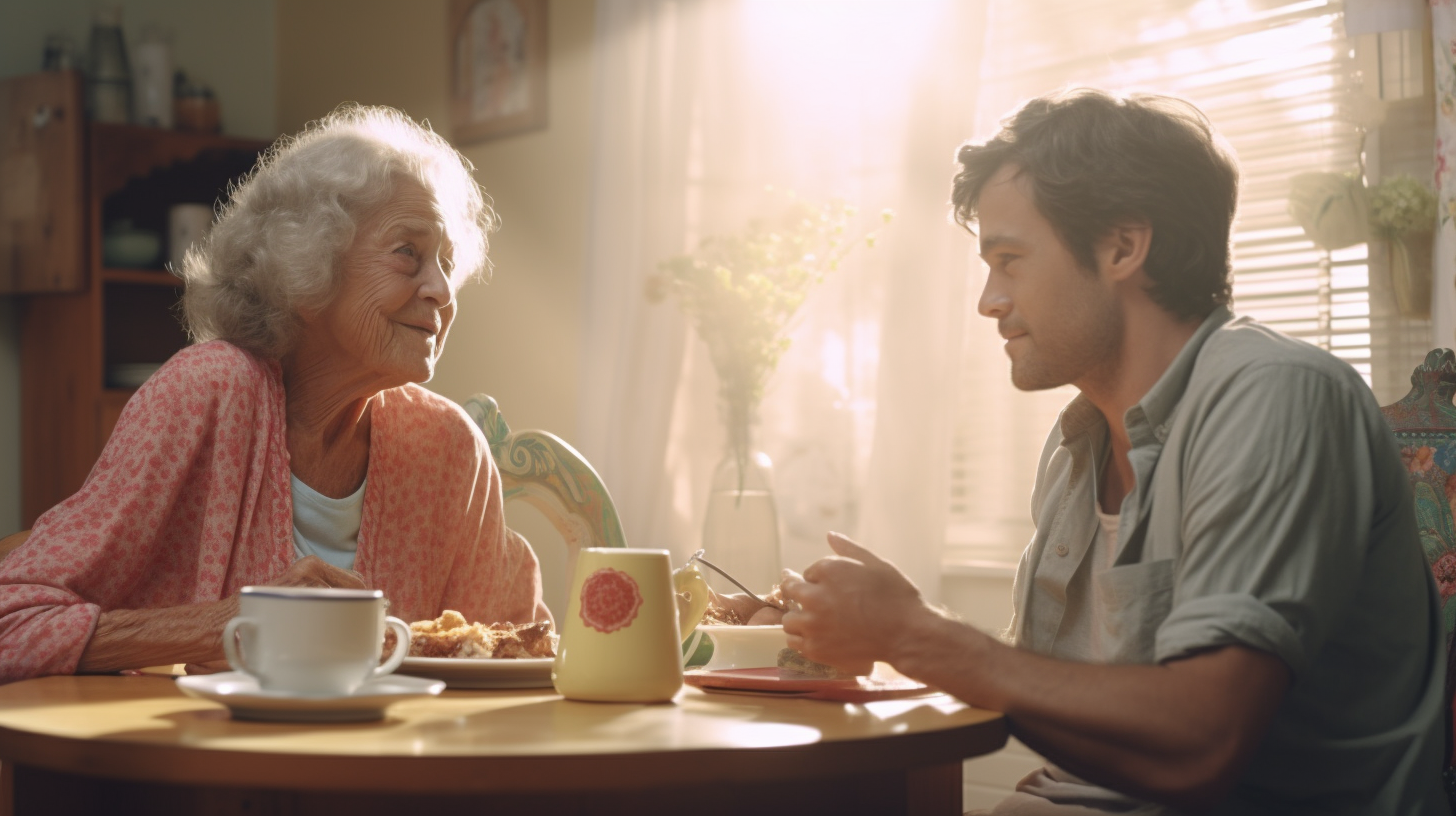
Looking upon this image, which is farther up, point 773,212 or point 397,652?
point 773,212

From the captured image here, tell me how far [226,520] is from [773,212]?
1.83 meters

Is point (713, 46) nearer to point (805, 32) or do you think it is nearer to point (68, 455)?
point (805, 32)

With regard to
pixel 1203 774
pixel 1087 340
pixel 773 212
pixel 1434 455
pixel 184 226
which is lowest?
pixel 1203 774

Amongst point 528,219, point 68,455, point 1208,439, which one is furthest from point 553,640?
point 68,455

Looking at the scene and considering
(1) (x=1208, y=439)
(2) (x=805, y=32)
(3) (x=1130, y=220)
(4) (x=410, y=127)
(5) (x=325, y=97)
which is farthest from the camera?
(5) (x=325, y=97)

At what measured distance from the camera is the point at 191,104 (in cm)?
427

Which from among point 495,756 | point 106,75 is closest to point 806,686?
point 495,756

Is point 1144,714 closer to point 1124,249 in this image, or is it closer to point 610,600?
point 610,600

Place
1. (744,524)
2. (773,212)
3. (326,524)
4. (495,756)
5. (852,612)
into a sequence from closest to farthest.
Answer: (495,756)
(852,612)
(326,524)
(744,524)
(773,212)

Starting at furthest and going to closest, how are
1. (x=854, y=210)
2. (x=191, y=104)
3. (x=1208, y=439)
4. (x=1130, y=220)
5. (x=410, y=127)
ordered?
(x=191, y=104)
(x=854, y=210)
(x=410, y=127)
(x=1130, y=220)
(x=1208, y=439)

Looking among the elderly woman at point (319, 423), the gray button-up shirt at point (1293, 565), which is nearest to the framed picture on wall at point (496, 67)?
the elderly woman at point (319, 423)

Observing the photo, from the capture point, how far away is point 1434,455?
1.61m

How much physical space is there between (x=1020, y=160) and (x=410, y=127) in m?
0.91

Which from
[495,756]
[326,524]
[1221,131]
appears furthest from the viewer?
[1221,131]
